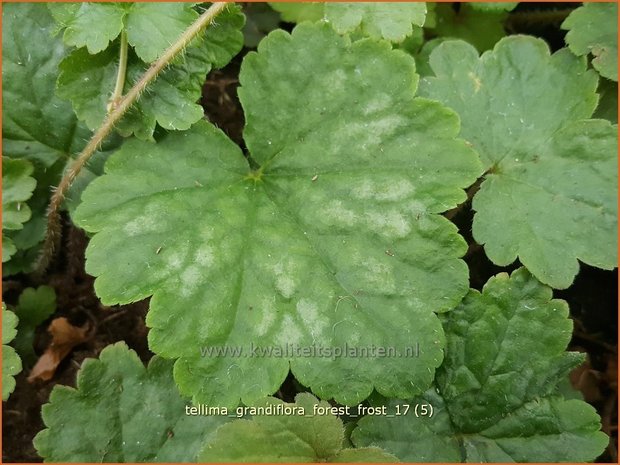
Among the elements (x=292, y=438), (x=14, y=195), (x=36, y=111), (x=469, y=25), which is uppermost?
(x=469, y=25)

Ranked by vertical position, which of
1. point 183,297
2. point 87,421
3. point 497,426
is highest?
point 183,297

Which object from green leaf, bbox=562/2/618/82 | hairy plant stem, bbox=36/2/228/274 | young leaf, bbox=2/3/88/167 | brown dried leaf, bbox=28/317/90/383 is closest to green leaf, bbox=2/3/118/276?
young leaf, bbox=2/3/88/167

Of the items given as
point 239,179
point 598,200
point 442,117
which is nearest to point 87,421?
point 239,179

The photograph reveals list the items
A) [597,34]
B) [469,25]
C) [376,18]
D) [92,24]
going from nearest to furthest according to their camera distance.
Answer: [92,24]
[376,18]
[597,34]
[469,25]

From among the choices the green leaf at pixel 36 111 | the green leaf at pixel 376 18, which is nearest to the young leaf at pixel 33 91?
the green leaf at pixel 36 111

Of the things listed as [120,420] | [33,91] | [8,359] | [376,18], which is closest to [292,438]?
[120,420]

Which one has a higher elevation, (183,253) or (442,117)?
(442,117)

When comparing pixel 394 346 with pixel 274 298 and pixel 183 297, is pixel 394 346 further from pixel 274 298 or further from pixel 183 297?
pixel 183 297

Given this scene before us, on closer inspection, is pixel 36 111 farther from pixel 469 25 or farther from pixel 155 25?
pixel 469 25

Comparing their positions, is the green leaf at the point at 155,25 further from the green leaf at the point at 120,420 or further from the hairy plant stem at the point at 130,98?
the green leaf at the point at 120,420
